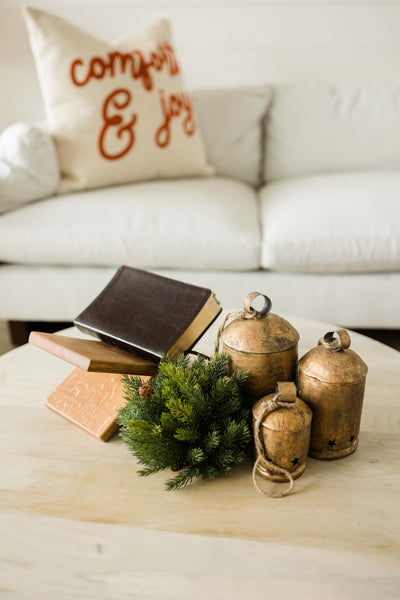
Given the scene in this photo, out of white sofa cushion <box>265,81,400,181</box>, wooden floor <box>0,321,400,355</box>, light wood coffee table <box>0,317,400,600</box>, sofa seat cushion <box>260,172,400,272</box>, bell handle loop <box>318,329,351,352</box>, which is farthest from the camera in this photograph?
white sofa cushion <box>265,81,400,181</box>

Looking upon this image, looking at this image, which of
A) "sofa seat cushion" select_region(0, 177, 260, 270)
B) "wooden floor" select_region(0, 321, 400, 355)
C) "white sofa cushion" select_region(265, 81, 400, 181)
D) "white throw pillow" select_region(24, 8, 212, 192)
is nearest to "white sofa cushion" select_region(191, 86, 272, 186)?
"white sofa cushion" select_region(265, 81, 400, 181)

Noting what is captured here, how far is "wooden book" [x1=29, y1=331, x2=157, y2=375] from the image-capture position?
0.63m

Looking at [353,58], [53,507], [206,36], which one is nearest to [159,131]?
[206,36]

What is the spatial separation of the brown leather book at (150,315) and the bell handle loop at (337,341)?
19 cm

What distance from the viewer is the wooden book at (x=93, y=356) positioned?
631 mm

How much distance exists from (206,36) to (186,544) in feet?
6.97

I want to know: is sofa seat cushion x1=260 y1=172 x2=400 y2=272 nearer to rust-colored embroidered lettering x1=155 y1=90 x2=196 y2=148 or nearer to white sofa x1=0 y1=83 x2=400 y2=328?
white sofa x1=0 y1=83 x2=400 y2=328

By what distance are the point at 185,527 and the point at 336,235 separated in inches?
40.2

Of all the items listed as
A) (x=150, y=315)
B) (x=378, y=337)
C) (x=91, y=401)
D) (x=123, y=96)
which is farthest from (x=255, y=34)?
(x=91, y=401)

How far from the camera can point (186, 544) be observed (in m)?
0.51

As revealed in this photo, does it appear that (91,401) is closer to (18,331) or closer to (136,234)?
(136,234)

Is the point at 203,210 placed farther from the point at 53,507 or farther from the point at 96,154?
the point at 53,507

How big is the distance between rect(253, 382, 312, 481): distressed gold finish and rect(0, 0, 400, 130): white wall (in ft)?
6.40

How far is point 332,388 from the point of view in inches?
22.7
